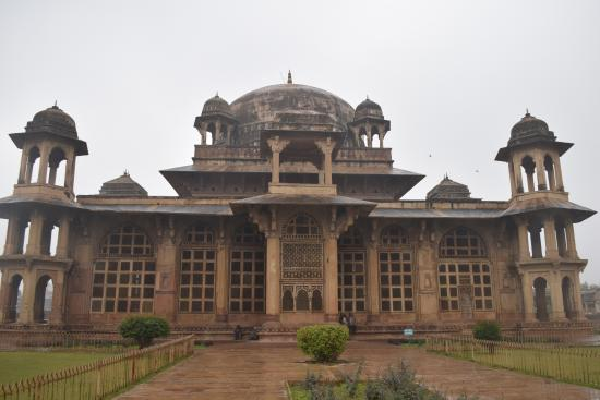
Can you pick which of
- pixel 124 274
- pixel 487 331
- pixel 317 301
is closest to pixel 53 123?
pixel 124 274

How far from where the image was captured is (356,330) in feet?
77.9

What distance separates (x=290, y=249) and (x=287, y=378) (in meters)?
12.0

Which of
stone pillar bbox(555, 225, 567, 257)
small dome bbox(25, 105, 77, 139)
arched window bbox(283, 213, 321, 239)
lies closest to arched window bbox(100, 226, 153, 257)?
small dome bbox(25, 105, 77, 139)

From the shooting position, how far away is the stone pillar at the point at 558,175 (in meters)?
25.6

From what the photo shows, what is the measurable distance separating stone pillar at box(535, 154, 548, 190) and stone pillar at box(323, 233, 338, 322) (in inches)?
415

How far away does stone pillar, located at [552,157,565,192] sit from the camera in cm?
2561

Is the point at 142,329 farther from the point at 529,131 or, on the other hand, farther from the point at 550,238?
the point at 529,131

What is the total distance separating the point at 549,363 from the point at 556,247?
13.0 meters

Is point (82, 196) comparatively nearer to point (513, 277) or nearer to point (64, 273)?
point (64, 273)

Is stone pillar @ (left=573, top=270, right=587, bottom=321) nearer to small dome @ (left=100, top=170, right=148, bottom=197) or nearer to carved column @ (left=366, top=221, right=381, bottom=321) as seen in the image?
carved column @ (left=366, top=221, right=381, bottom=321)

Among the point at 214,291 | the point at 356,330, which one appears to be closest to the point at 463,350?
the point at 356,330

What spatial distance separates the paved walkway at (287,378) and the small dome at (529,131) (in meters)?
13.8

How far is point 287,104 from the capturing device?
37406 millimetres

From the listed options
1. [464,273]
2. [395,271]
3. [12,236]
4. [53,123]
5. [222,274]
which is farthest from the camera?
[464,273]
